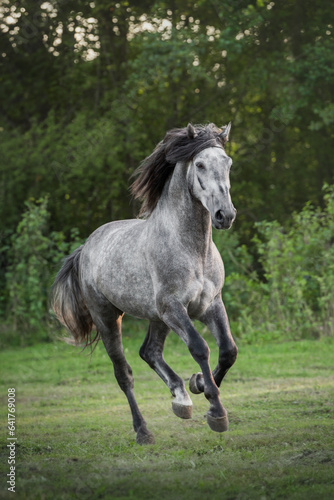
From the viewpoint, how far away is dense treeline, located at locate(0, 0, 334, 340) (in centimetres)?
1388

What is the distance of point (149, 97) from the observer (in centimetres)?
1546

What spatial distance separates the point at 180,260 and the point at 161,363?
3.24 ft

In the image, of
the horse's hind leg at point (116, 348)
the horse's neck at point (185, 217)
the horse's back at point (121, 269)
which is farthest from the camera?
the horse's hind leg at point (116, 348)

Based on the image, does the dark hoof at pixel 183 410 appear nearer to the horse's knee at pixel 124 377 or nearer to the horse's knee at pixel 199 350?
the horse's knee at pixel 199 350

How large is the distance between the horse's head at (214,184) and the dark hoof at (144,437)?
6.36 feet

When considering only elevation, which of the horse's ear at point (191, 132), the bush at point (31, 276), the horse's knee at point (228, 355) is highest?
the horse's ear at point (191, 132)

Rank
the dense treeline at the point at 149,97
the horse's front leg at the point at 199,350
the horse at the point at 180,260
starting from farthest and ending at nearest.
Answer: the dense treeline at the point at 149,97
the horse at the point at 180,260
the horse's front leg at the point at 199,350

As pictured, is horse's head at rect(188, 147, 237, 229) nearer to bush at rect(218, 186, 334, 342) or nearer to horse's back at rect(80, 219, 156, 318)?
horse's back at rect(80, 219, 156, 318)

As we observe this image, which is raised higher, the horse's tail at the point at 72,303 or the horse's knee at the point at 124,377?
the horse's tail at the point at 72,303

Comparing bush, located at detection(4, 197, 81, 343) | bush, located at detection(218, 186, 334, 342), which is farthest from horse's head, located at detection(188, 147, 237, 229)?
bush, located at detection(4, 197, 81, 343)

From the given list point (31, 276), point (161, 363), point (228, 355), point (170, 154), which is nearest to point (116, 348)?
point (161, 363)

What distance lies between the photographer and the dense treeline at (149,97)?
13.9 meters

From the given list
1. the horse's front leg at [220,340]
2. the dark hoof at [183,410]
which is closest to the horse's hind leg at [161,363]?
the dark hoof at [183,410]

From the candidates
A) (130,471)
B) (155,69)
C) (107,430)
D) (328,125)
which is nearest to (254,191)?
(328,125)
